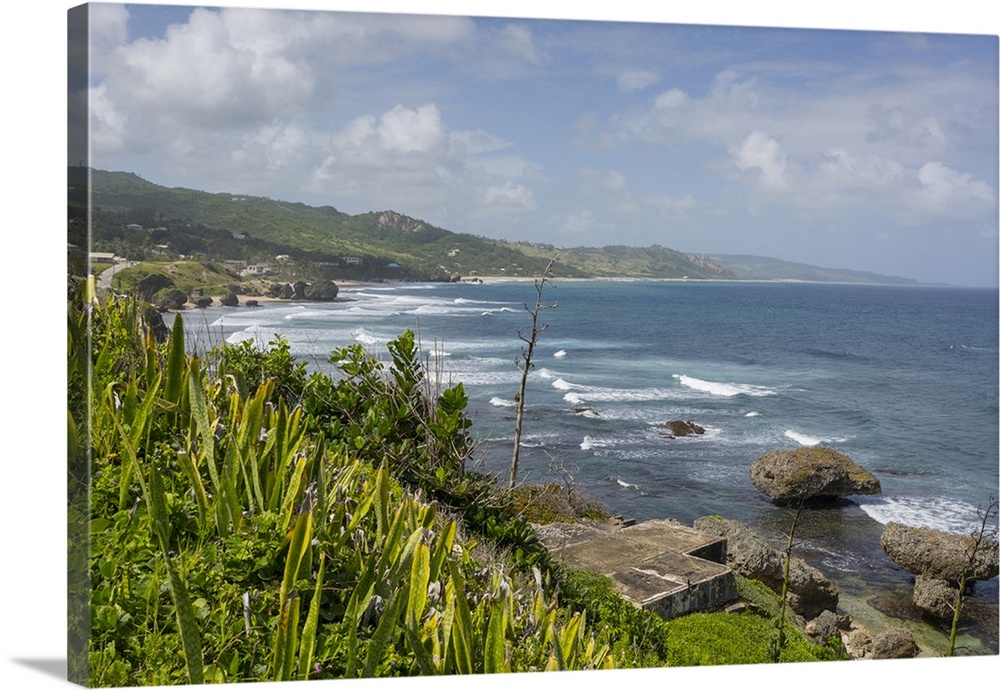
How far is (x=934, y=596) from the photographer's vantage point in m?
5.09

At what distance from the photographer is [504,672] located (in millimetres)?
2500

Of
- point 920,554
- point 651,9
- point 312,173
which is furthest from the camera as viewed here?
point 920,554

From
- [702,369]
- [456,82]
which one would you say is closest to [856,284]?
[702,369]

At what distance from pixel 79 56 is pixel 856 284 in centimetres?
346

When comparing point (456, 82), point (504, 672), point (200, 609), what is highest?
point (456, 82)

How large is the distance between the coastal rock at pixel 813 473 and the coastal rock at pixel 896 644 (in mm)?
655

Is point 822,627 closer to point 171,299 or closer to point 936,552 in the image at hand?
point 936,552

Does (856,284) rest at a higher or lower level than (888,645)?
higher

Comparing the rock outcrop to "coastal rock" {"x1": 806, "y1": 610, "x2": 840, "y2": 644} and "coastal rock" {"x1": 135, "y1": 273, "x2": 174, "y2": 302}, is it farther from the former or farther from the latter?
"coastal rock" {"x1": 135, "y1": 273, "x2": 174, "y2": 302}

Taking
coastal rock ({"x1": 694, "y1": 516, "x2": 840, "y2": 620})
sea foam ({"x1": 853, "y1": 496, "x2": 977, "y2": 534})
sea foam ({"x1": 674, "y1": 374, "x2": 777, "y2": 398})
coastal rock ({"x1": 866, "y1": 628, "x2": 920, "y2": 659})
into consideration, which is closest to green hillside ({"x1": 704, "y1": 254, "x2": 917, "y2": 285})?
sea foam ({"x1": 674, "y1": 374, "x2": 777, "y2": 398})

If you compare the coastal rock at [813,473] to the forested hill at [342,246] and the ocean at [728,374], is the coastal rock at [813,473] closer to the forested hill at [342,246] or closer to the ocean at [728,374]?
the ocean at [728,374]

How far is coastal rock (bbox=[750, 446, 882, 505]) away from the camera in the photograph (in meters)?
4.50

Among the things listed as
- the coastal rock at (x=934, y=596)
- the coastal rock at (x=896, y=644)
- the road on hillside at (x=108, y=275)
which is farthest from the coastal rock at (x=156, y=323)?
the coastal rock at (x=934, y=596)

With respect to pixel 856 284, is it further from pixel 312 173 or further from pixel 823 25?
pixel 312 173
